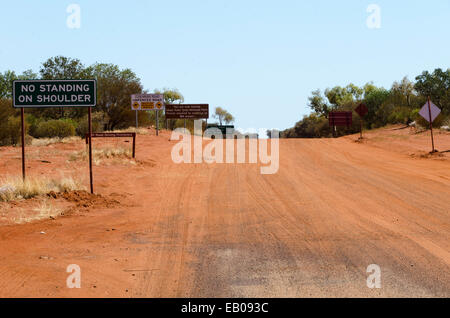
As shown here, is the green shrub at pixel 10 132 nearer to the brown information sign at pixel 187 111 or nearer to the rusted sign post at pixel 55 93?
the brown information sign at pixel 187 111

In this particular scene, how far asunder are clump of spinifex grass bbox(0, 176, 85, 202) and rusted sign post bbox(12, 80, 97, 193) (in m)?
1.90

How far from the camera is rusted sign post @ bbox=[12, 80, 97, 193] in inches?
530

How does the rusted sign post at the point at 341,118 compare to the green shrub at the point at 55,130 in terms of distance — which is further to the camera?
the rusted sign post at the point at 341,118

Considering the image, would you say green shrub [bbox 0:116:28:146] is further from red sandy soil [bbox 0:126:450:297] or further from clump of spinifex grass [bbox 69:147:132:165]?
red sandy soil [bbox 0:126:450:297]

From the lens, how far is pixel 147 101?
3566 cm

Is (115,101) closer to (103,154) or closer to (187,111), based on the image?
(187,111)

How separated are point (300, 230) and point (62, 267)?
437cm

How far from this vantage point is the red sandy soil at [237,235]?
6.75 m

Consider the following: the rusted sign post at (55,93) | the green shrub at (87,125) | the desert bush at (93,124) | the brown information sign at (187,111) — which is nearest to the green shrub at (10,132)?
the green shrub at (87,125)

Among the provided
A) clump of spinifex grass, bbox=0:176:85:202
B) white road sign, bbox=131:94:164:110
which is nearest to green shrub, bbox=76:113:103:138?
white road sign, bbox=131:94:164:110

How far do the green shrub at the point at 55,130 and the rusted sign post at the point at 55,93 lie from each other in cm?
2768

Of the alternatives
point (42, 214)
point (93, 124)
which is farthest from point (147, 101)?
point (42, 214)
